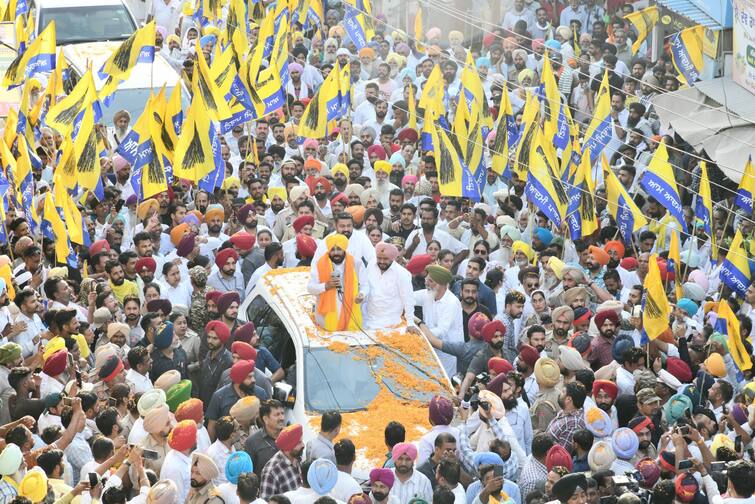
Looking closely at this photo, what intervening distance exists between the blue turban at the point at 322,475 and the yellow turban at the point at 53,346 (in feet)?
10.7

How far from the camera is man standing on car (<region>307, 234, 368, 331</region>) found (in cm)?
1344

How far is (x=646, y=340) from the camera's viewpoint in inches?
564

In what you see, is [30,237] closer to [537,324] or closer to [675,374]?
[537,324]

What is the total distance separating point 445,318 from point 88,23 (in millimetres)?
11646

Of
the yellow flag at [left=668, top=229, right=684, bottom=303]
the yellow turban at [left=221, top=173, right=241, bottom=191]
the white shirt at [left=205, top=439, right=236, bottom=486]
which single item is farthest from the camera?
the yellow turban at [left=221, top=173, right=241, bottom=191]

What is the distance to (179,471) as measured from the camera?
1133cm

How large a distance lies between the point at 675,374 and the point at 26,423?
523 cm

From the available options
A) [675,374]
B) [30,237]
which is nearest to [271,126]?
[30,237]

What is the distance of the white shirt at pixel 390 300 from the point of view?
1382cm

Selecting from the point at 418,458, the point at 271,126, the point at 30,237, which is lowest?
the point at 271,126

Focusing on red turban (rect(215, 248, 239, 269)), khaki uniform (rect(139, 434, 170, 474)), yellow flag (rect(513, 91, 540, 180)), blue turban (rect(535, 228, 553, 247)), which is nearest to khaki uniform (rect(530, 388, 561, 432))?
khaki uniform (rect(139, 434, 170, 474))

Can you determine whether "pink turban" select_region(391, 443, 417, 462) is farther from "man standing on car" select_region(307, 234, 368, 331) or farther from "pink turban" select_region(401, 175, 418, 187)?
"pink turban" select_region(401, 175, 418, 187)

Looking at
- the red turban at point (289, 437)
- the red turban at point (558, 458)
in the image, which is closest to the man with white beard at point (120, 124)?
the red turban at point (289, 437)

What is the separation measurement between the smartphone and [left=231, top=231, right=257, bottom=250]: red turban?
196 inches
